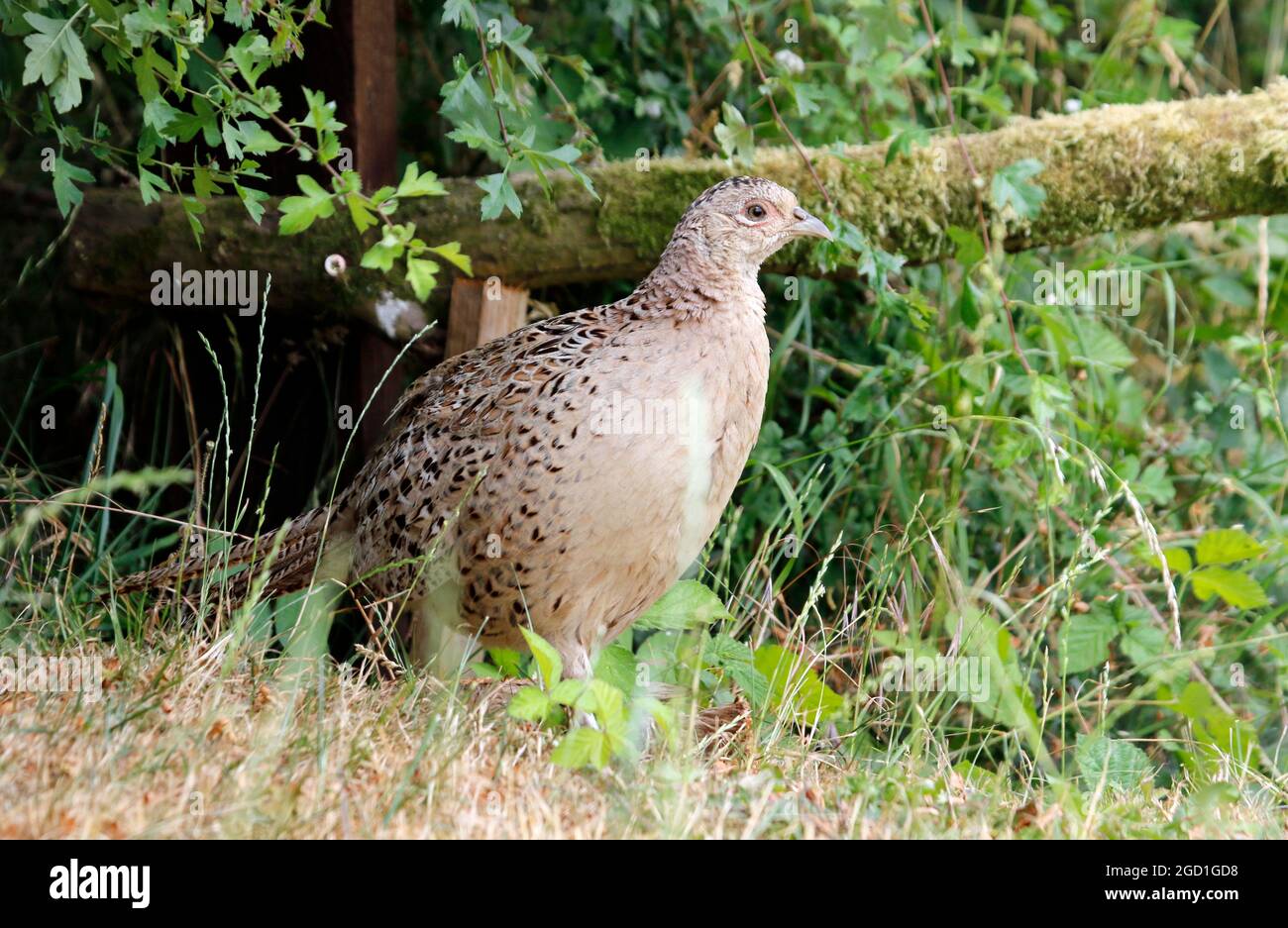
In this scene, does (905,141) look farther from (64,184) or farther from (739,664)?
(64,184)

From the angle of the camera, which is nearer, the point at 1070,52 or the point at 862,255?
the point at 862,255

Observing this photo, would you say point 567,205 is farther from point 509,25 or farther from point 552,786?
point 552,786

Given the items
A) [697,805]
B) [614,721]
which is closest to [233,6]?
[614,721]

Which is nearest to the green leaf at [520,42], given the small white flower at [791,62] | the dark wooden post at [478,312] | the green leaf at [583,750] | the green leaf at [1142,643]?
the dark wooden post at [478,312]

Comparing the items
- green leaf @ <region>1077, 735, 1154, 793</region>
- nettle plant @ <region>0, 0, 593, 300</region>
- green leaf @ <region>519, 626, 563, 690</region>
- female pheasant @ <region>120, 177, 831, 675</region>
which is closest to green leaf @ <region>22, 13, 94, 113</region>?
nettle plant @ <region>0, 0, 593, 300</region>

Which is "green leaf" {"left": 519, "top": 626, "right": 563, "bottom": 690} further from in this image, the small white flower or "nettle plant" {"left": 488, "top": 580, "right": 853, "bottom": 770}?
the small white flower

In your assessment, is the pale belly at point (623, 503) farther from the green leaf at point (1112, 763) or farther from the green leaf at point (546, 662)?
the green leaf at point (1112, 763)

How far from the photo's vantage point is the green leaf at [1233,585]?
4117 millimetres

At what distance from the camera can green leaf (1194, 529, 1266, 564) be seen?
412 centimetres

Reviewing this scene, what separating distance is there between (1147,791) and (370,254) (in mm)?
2327

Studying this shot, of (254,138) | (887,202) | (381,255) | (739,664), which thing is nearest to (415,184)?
(381,255)

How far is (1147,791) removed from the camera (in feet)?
11.3

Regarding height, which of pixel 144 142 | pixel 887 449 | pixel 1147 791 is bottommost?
pixel 1147 791

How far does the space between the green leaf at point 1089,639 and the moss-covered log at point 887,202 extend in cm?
124
